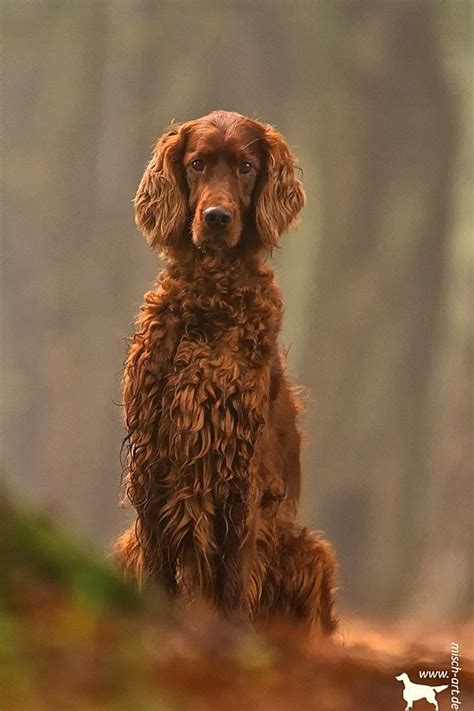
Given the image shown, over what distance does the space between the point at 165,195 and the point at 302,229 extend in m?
0.52

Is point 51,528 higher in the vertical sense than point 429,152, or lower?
lower

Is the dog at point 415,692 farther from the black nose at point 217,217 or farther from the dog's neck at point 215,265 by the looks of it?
the black nose at point 217,217

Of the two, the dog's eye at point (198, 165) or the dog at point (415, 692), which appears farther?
the dog's eye at point (198, 165)

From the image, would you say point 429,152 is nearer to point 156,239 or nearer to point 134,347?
point 156,239

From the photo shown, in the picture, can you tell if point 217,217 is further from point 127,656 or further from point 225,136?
point 127,656

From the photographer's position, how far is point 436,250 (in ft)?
10.6

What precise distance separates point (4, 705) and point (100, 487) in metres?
1.08

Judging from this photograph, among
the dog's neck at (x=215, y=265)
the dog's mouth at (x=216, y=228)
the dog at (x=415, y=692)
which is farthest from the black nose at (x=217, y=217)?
the dog at (x=415, y=692)

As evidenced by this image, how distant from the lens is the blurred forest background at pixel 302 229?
9.92 feet

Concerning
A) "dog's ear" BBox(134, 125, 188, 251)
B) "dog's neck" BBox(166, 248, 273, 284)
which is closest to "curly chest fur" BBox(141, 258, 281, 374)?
"dog's neck" BBox(166, 248, 273, 284)

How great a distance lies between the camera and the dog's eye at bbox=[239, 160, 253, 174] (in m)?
2.86

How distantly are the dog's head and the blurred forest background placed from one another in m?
0.12

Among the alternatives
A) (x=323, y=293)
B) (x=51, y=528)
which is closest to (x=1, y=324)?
(x=51, y=528)

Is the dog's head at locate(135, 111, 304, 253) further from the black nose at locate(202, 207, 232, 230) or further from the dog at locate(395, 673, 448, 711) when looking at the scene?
the dog at locate(395, 673, 448, 711)
